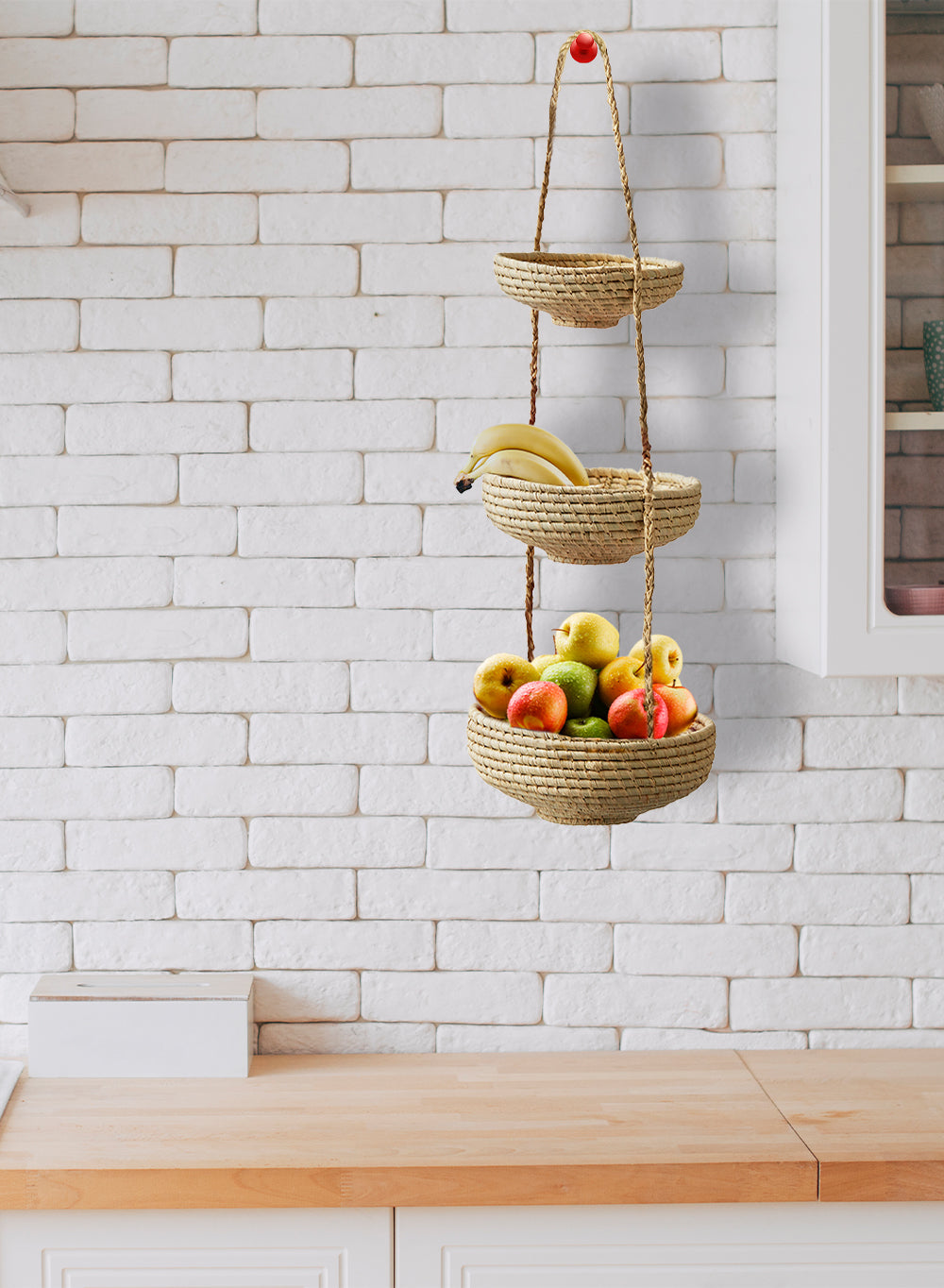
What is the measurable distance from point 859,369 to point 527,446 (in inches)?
14.9

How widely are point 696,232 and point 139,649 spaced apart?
36.7 inches

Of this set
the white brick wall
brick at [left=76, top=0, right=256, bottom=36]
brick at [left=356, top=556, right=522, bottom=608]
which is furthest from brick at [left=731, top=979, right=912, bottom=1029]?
brick at [left=76, top=0, right=256, bottom=36]

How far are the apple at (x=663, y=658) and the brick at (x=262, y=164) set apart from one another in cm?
74

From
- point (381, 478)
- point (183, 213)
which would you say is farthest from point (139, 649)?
point (183, 213)

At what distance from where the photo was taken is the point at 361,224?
4.90ft

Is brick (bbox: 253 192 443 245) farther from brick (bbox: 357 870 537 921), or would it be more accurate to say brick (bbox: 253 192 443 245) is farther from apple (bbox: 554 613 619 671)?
brick (bbox: 357 870 537 921)

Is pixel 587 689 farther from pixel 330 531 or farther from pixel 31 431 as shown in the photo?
pixel 31 431

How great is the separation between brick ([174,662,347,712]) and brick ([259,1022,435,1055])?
44 centimetres

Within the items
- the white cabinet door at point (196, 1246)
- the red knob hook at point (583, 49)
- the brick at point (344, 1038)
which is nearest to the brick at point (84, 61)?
the red knob hook at point (583, 49)

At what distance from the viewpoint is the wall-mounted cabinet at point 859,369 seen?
1.24 m

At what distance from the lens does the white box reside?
1455 mm

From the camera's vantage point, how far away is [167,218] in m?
1.50

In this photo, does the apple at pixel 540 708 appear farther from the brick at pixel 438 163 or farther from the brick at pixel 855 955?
the brick at pixel 438 163

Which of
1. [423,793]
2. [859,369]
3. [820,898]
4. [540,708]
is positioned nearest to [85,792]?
[423,793]
